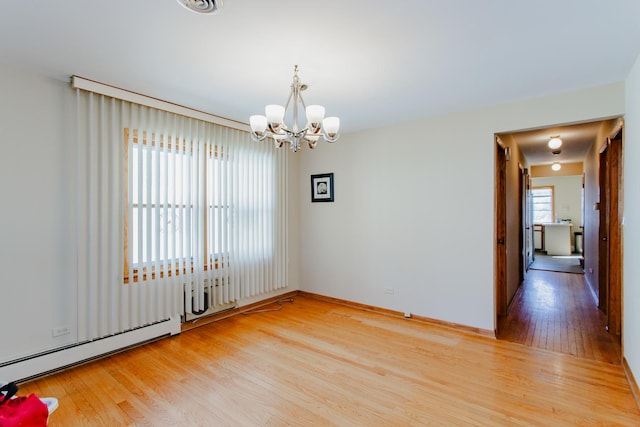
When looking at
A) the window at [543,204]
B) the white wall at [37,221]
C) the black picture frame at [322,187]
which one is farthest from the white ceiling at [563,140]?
the white wall at [37,221]

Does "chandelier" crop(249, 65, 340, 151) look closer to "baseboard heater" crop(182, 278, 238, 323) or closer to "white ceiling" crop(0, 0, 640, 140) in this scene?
"white ceiling" crop(0, 0, 640, 140)

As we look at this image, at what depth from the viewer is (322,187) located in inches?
185

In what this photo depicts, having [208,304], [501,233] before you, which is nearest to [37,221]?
[208,304]

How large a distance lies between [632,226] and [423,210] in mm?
1788

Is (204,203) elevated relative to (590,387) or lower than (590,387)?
elevated

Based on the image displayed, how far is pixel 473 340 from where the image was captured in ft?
10.5

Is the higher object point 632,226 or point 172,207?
point 172,207

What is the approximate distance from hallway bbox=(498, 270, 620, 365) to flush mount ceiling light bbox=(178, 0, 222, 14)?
3.77 meters

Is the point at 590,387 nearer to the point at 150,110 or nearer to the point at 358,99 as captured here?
the point at 358,99

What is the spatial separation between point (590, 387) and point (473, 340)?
0.98 meters

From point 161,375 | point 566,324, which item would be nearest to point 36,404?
point 161,375

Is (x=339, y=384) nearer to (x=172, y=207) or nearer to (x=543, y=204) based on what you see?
(x=172, y=207)

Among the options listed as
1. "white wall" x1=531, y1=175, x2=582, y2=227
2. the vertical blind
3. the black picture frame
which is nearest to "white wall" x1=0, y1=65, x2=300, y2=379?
the vertical blind

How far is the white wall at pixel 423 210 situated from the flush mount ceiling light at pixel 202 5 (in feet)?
8.96
